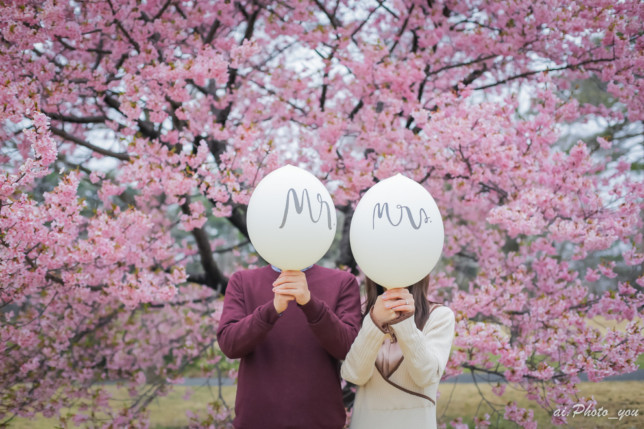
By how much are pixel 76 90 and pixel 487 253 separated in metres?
3.59

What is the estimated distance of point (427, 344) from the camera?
5.71ft

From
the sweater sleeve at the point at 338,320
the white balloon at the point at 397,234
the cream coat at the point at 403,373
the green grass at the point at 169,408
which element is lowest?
the green grass at the point at 169,408

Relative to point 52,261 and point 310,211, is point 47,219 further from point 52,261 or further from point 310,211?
point 310,211

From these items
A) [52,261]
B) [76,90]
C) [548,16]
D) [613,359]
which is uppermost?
[548,16]

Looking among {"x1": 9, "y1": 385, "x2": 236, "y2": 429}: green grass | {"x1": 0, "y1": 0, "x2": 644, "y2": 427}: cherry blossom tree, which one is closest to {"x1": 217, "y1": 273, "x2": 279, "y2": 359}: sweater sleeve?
{"x1": 0, "y1": 0, "x2": 644, "y2": 427}: cherry blossom tree

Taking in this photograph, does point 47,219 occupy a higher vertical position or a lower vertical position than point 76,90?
lower

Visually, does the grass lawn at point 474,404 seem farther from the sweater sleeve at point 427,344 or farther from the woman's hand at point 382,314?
the woman's hand at point 382,314

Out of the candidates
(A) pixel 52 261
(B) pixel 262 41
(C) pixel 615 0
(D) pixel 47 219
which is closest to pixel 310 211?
(D) pixel 47 219

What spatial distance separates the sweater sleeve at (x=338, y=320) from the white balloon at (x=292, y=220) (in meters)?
0.15

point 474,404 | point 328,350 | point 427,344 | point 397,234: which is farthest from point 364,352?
point 474,404

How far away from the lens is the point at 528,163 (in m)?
3.62

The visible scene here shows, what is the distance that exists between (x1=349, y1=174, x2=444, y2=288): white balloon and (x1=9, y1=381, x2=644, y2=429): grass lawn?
8.59 feet

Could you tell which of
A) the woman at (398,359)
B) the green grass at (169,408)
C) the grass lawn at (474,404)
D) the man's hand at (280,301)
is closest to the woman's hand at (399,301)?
the woman at (398,359)

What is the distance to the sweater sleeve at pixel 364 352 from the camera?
5.34ft
